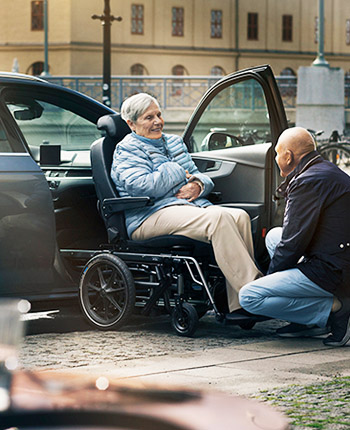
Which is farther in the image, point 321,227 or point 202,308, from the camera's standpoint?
point 202,308

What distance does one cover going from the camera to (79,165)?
7.19 meters

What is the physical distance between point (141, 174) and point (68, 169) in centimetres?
84

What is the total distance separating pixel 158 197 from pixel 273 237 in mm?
778

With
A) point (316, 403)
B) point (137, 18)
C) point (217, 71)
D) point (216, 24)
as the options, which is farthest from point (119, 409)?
point (216, 24)

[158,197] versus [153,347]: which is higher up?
[158,197]

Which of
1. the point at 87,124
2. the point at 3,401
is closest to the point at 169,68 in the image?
the point at 87,124

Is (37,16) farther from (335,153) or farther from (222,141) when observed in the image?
(222,141)

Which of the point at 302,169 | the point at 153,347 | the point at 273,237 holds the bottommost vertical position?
the point at 153,347

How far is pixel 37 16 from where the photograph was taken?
7056 cm

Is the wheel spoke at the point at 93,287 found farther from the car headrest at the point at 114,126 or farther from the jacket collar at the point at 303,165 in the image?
the jacket collar at the point at 303,165

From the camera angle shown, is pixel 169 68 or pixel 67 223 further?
pixel 169 68

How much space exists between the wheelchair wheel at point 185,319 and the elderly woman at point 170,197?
0.24 m

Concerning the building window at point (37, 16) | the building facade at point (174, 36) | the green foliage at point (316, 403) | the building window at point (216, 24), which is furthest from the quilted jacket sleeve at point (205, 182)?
the building window at point (216, 24)

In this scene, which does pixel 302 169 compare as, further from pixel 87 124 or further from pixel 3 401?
pixel 3 401
